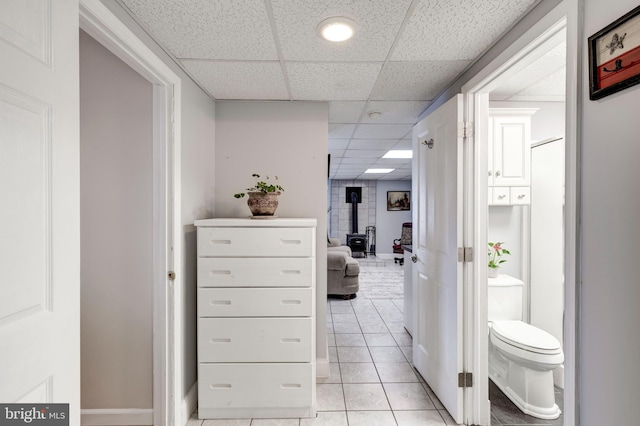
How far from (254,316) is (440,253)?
1332 mm

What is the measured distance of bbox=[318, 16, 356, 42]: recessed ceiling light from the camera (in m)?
1.37

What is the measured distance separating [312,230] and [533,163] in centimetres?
195

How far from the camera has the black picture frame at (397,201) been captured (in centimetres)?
896

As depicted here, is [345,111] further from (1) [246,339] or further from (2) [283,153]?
(1) [246,339]

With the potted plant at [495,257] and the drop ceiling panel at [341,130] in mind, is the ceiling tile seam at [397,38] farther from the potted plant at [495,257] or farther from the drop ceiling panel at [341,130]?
the potted plant at [495,257]

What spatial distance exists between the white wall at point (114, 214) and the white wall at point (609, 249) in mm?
2119

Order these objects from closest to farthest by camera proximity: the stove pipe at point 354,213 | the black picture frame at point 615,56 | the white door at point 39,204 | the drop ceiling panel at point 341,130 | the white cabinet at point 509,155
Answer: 1. the white door at point 39,204
2. the black picture frame at point 615,56
3. the white cabinet at point 509,155
4. the drop ceiling panel at point 341,130
5. the stove pipe at point 354,213

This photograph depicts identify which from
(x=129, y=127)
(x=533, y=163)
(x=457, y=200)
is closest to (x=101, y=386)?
(x=129, y=127)

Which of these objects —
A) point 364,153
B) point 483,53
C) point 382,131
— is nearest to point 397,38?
point 483,53

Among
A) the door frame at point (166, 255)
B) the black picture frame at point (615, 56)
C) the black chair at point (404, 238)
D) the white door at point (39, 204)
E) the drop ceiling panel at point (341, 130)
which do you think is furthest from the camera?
the black chair at point (404, 238)

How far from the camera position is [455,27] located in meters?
1.43

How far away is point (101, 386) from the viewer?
186cm

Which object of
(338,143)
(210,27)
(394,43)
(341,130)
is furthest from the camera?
(338,143)

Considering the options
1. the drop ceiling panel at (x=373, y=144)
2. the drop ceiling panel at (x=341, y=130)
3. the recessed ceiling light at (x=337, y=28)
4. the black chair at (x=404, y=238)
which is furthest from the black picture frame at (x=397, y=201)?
the recessed ceiling light at (x=337, y=28)
